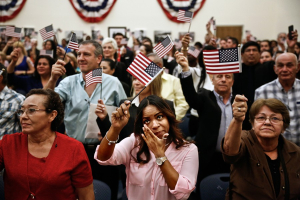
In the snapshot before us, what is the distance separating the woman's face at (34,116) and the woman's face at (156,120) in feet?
2.21

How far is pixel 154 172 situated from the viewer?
2209 millimetres

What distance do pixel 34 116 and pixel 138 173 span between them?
0.79 metres

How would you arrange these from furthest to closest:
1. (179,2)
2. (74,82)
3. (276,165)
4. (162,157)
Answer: (179,2), (74,82), (276,165), (162,157)

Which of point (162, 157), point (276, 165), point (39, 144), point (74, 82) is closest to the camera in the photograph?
point (162, 157)

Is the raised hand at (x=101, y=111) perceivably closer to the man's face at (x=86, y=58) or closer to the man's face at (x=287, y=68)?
the man's face at (x=86, y=58)

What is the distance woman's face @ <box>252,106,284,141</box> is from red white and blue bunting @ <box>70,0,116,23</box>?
39.1 ft

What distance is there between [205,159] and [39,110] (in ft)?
5.70

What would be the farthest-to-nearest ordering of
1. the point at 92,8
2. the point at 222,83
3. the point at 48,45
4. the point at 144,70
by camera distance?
the point at 92,8
the point at 48,45
the point at 222,83
the point at 144,70

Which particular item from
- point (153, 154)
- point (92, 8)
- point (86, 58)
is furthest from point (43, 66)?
point (92, 8)

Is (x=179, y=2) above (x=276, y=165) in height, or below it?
above

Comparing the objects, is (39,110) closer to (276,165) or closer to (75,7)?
(276,165)

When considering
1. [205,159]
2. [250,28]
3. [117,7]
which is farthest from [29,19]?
[205,159]

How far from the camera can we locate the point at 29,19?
1354 cm

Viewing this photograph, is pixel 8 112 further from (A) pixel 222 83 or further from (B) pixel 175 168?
(A) pixel 222 83
